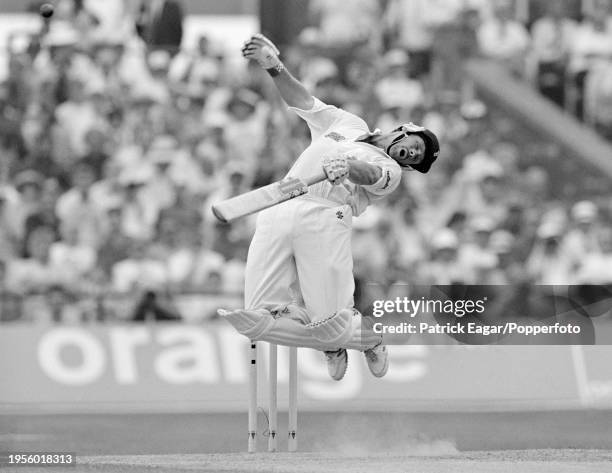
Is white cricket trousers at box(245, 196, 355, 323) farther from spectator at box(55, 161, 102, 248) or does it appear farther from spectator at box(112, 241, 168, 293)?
spectator at box(55, 161, 102, 248)

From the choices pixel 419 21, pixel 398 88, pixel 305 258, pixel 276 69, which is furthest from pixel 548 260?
pixel 276 69

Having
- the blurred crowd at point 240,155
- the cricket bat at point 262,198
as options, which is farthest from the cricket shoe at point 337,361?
the blurred crowd at point 240,155

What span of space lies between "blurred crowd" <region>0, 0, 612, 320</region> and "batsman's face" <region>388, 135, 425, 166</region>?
4.88m

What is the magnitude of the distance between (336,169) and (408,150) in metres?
0.73

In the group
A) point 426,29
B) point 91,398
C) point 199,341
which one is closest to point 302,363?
point 199,341

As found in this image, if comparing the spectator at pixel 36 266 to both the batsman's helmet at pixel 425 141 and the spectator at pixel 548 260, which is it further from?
the batsman's helmet at pixel 425 141

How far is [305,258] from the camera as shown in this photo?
34.3 feet

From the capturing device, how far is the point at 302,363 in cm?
1427

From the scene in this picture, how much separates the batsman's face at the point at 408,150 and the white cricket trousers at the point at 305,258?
1.52 feet

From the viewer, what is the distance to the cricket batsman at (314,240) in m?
10.4

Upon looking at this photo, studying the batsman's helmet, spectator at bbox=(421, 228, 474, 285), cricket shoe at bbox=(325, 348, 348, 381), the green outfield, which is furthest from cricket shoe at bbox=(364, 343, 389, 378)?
spectator at bbox=(421, 228, 474, 285)

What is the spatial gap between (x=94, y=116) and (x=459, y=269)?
14.3 feet

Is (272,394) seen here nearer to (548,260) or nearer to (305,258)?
(305,258)

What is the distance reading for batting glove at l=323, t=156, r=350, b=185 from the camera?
981cm
